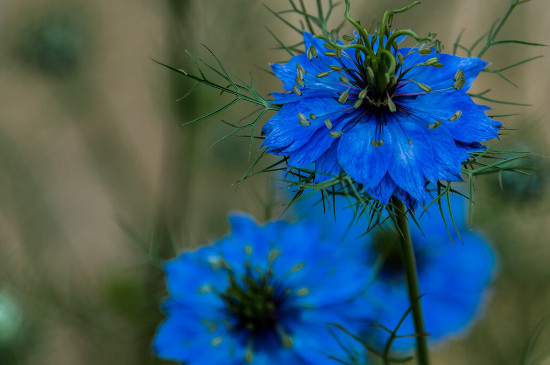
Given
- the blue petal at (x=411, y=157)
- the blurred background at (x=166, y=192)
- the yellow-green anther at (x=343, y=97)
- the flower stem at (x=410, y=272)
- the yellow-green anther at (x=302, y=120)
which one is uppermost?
the blurred background at (x=166, y=192)

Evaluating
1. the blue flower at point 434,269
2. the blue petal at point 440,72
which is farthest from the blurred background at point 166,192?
the blue petal at point 440,72

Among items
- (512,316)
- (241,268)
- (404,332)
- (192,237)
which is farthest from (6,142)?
(512,316)

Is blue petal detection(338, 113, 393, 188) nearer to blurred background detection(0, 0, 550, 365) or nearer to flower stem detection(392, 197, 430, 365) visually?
flower stem detection(392, 197, 430, 365)

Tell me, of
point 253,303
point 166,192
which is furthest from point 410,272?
point 166,192

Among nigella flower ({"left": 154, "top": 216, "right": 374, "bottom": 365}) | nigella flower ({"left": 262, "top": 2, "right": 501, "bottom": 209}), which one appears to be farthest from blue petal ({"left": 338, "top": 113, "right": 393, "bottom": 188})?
nigella flower ({"left": 154, "top": 216, "right": 374, "bottom": 365})

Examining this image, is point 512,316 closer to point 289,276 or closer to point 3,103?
point 289,276

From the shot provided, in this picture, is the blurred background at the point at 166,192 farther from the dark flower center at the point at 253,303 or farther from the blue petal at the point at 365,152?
the blue petal at the point at 365,152
